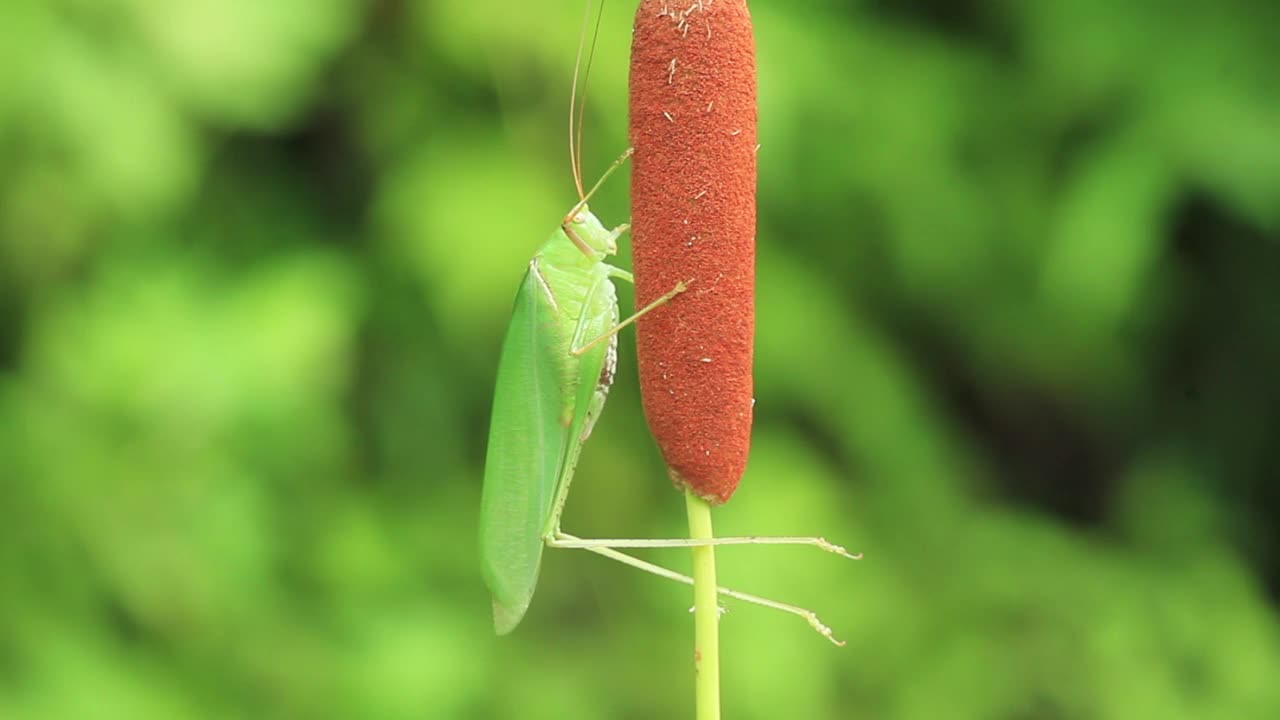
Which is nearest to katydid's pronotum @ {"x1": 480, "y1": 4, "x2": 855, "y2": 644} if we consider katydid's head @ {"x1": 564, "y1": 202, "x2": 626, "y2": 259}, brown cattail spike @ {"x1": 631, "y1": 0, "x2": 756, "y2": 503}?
katydid's head @ {"x1": 564, "y1": 202, "x2": 626, "y2": 259}

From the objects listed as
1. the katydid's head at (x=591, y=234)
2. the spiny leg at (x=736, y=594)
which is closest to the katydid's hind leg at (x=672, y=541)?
the spiny leg at (x=736, y=594)

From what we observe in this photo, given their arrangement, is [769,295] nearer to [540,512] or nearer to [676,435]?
[540,512]

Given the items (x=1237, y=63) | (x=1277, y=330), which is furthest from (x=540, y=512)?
(x=1277, y=330)

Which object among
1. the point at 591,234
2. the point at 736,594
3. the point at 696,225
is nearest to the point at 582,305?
the point at 591,234

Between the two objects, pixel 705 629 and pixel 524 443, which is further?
pixel 524 443

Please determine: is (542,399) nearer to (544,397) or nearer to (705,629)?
(544,397)

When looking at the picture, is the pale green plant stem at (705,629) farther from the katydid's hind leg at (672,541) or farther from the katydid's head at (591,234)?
the katydid's head at (591,234)
